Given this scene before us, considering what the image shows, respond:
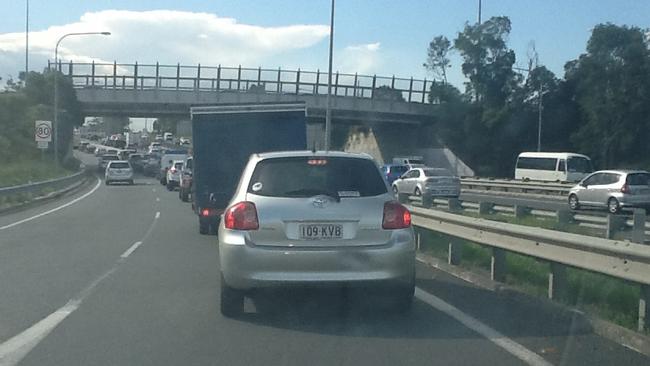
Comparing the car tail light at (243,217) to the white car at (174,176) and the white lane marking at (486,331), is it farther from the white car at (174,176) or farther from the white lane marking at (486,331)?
the white car at (174,176)

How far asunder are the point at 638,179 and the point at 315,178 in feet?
77.1

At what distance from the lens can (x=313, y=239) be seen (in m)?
9.14

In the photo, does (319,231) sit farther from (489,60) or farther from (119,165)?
(489,60)

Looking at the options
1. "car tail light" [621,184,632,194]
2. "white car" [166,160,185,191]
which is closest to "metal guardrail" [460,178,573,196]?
"car tail light" [621,184,632,194]

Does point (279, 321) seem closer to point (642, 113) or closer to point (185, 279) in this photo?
point (185, 279)

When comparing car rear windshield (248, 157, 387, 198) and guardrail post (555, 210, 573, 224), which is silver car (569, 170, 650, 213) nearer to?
guardrail post (555, 210, 573, 224)

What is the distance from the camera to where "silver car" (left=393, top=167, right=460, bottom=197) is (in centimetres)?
3888

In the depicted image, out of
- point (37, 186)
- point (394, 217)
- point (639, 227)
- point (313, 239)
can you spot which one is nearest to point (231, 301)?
point (313, 239)

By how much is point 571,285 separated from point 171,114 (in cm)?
5380

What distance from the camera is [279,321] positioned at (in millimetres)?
9477

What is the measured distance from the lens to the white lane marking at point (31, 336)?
7.88m

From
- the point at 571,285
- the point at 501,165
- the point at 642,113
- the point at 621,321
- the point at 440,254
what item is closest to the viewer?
the point at 621,321

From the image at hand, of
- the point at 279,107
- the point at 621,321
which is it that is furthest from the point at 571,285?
the point at 279,107

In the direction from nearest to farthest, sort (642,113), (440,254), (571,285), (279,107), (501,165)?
1. (571,285)
2. (440,254)
3. (279,107)
4. (642,113)
5. (501,165)
